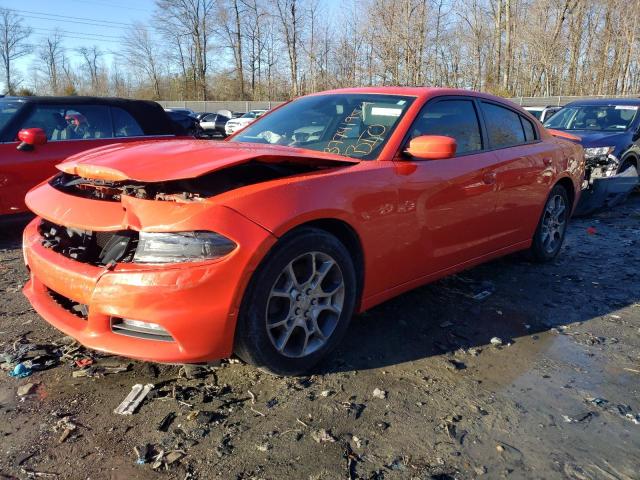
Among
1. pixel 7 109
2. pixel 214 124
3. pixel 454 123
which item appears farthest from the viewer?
pixel 214 124

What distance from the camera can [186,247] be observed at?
92.7 inches

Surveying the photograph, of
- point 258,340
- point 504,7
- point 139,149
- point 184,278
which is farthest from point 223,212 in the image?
point 504,7

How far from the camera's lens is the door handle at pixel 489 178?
3.84 meters

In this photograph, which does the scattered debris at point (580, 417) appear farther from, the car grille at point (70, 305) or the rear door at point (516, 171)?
the car grille at point (70, 305)

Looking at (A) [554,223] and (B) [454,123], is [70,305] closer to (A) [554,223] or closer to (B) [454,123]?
(B) [454,123]

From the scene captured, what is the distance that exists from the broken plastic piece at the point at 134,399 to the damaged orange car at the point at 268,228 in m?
0.29

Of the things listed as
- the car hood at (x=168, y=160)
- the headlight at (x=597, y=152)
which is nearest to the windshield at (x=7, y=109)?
the car hood at (x=168, y=160)

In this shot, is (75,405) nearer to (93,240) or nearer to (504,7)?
(93,240)

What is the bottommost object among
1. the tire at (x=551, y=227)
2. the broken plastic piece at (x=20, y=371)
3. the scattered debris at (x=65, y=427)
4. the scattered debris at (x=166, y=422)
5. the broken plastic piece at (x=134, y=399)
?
the scattered debris at (x=166, y=422)

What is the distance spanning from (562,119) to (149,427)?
30.5 feet

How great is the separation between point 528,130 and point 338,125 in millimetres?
2113

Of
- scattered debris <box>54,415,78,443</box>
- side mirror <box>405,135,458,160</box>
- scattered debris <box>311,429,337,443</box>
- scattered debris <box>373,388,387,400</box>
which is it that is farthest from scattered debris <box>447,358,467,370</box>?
scattered debris <box>54,415,78,443</box>

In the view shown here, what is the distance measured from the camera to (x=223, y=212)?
2.38 m

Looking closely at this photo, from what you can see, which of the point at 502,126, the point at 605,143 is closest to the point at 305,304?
the point at 502,126
